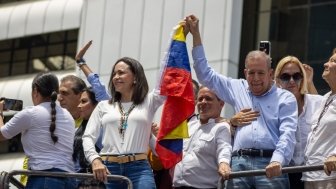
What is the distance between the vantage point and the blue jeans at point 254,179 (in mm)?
8375

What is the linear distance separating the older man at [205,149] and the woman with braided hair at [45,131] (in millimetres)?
1022

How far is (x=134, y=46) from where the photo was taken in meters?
22.8

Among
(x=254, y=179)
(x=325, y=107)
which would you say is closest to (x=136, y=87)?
(x=254, y=179)

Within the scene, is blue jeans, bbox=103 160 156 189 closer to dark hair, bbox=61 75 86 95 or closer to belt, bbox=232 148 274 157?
belt, bbox=232 148 274 157

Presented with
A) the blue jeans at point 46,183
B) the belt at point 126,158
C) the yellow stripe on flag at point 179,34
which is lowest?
the blue jeans at point 46,183

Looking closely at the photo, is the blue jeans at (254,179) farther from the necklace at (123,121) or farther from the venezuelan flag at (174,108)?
the necklace at (123,121)

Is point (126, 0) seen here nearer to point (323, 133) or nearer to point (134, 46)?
point (134, 46)

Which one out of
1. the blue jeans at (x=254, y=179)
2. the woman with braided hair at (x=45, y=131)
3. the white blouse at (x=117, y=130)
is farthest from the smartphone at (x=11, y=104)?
the blue jeans at (x=254, y=179)

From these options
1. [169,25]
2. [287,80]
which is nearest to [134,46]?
[169,25]

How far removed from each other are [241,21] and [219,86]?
1365cm

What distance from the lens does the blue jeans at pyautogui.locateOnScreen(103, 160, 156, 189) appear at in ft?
28.0

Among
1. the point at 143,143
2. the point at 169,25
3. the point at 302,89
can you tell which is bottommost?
the point at 143,143

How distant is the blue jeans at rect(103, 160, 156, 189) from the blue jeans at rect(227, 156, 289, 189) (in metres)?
0.68

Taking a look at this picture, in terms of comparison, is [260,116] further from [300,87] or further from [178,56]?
[178,56]
